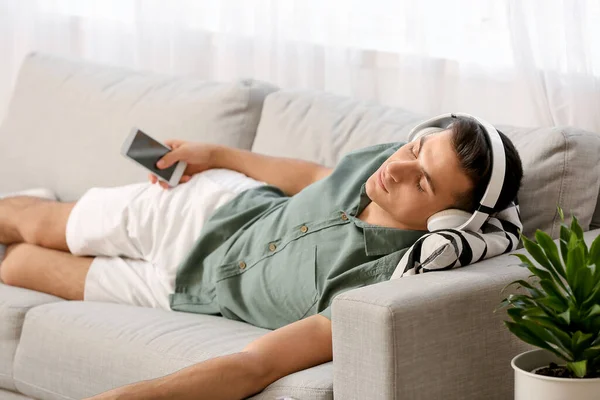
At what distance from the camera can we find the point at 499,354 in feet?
5.85

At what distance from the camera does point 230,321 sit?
7.32 feet

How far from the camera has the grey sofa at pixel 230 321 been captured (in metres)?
1.66

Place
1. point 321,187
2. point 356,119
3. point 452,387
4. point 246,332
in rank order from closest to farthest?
point 452,387
point 246,332
point 321,187
point 356,119

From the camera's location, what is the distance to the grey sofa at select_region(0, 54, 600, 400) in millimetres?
1664

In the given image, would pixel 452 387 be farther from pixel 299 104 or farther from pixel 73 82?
pixel 73 82

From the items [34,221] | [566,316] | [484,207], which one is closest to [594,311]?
[566,316]

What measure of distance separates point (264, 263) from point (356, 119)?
0.50 meters

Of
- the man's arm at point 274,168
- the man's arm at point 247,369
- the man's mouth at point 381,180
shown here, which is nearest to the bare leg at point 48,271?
the man's arm at point 274,168

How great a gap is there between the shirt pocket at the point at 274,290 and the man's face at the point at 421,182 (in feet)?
0.74

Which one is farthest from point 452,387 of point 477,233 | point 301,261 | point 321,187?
point 321,187

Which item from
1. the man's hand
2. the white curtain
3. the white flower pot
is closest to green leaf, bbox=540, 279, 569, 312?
the white flower pot

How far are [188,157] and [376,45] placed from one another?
785mm

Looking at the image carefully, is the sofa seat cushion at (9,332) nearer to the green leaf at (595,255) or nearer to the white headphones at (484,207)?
the white headphones at (484,207)

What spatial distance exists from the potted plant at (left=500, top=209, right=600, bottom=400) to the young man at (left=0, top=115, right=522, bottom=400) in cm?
45
